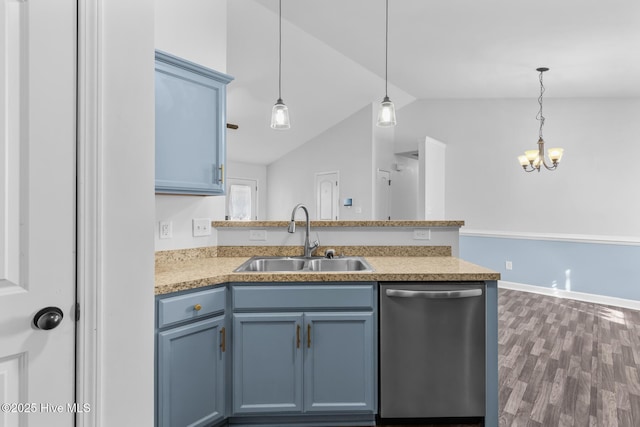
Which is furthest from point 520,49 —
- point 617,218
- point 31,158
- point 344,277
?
point 31,158

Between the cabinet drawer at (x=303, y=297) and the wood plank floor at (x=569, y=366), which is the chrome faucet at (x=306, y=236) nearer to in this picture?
the cabinet drawer at (x=303, y=297)

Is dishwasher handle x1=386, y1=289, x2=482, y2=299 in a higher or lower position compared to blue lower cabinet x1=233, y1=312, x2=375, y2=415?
higher

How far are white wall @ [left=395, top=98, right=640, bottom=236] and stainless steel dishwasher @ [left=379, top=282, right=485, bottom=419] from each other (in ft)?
13.2

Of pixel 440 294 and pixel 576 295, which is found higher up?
pixel 440 294

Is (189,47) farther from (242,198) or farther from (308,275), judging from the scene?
(242,198)

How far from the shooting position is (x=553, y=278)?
493 cm

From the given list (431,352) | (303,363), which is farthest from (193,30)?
(431,352)

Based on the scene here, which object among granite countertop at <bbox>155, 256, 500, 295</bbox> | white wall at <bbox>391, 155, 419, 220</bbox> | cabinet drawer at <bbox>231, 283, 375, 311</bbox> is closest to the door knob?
granite countertop at <bbox>155, 256, 500, 295</bbox>

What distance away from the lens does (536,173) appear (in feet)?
17.0

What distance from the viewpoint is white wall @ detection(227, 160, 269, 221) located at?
24.5 feet

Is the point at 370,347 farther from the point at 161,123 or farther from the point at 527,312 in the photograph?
the point at 527,312

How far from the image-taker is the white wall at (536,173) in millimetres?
4758

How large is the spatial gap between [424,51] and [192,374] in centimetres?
376

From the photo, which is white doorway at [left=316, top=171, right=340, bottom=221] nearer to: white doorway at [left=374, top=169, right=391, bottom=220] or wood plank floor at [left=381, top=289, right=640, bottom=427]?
white doorway at [left=374, top=169, right=391, bottom=220]
